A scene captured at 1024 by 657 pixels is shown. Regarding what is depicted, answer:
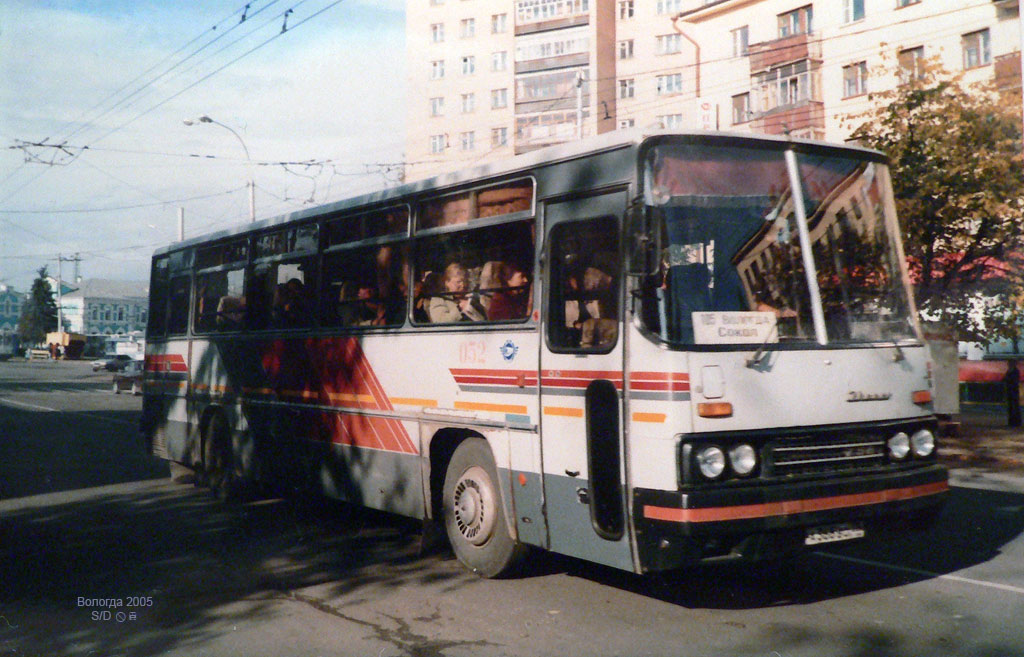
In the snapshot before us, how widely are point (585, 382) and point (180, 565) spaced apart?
3831 millimetres

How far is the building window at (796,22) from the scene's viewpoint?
135 feet

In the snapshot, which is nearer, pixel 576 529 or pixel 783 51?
pixel 576 529

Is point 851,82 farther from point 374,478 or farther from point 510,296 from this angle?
point 510,296

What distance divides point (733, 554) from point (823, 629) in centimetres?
70

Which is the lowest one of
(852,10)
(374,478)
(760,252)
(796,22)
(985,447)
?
(985,447)

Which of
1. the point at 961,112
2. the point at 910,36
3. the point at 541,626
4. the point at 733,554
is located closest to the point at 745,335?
the point at 733,554

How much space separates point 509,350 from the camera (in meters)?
7.41

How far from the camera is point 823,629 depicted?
6.17 m

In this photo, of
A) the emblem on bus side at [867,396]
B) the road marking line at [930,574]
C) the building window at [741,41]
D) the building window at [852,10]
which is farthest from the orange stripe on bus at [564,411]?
the building window at [741,41]

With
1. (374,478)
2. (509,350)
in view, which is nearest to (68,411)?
(374,478)

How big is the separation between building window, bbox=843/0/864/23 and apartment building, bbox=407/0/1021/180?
53mm

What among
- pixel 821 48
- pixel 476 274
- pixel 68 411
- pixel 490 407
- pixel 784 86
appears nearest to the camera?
pixel 490 407

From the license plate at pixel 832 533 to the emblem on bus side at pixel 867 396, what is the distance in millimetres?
785

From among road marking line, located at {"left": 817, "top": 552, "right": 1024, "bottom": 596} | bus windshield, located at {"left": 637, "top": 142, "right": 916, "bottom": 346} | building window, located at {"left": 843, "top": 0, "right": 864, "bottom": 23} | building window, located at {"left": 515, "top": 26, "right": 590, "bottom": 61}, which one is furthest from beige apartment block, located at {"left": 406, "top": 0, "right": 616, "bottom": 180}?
bus windshield, located at {"left": 637, "top": 142, "right": 916, "bottom": 346}
